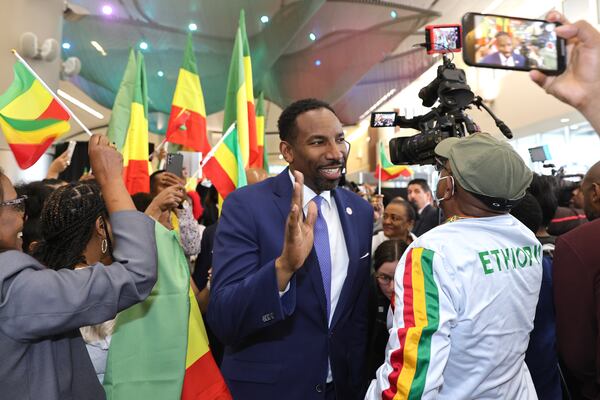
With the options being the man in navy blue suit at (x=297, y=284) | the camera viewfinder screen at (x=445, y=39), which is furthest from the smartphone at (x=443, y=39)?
the man in navy blue suit at (x=297, y=284)

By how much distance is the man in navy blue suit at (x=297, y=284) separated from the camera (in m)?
1.60

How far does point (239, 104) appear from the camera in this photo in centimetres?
472

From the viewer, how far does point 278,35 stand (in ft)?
37.9

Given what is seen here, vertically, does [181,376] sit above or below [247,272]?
below

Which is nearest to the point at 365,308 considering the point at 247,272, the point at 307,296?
the point at 307,296

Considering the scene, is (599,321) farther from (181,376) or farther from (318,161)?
(181,376)

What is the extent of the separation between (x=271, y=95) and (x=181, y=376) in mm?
12164

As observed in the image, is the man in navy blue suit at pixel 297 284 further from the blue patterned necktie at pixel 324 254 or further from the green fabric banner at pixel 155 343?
the green fabric banner at pixel 155 343

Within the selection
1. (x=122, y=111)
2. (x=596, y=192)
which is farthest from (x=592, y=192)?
(x=122, y=111)

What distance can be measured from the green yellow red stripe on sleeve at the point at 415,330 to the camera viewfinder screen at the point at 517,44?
1.78ft

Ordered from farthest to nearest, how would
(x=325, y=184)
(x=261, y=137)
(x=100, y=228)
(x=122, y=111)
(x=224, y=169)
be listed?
1. (x=261, y=137)
2. (x=122, y=111)
3. (x=224, y=169)
4. (x=325, y=184)
5. (x=100, y=228)

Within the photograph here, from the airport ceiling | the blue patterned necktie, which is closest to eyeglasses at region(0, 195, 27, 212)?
the blue patterned necktie

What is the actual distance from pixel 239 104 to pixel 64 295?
146 inches

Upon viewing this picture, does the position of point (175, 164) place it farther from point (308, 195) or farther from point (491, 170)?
point (491, 170)
